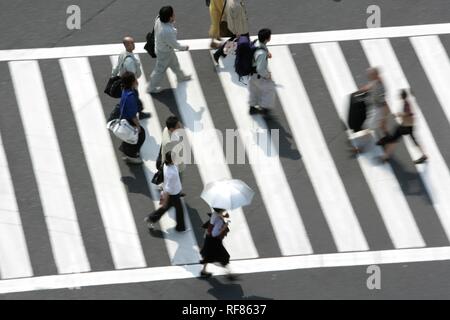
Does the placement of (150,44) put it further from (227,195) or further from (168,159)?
(227,195)

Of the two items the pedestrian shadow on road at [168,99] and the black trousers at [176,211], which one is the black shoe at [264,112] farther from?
the black trousers at [176,211]

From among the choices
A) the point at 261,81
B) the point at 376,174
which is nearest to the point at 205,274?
the point at 376,174

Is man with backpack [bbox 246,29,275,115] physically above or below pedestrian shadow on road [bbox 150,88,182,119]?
below

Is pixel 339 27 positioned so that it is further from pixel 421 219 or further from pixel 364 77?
pixel 421 219

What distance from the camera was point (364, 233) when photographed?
18.8m

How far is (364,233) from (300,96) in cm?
338

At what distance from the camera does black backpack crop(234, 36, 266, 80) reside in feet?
66.5

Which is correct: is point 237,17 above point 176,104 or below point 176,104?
above

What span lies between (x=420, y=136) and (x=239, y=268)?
4420 mm

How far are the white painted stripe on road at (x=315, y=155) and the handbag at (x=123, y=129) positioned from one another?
3056mm

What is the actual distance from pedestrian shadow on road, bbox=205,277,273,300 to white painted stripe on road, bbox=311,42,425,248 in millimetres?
2694

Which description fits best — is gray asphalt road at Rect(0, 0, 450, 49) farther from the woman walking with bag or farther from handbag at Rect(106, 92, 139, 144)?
handbag at Rect(106, 92, 139, 144)

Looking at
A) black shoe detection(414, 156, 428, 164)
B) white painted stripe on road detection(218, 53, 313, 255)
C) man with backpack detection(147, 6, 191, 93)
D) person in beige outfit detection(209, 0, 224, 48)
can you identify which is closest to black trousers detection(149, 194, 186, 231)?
white painted stripe on road detection(218, 53, 313, 255)

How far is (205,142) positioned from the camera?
20219mm
